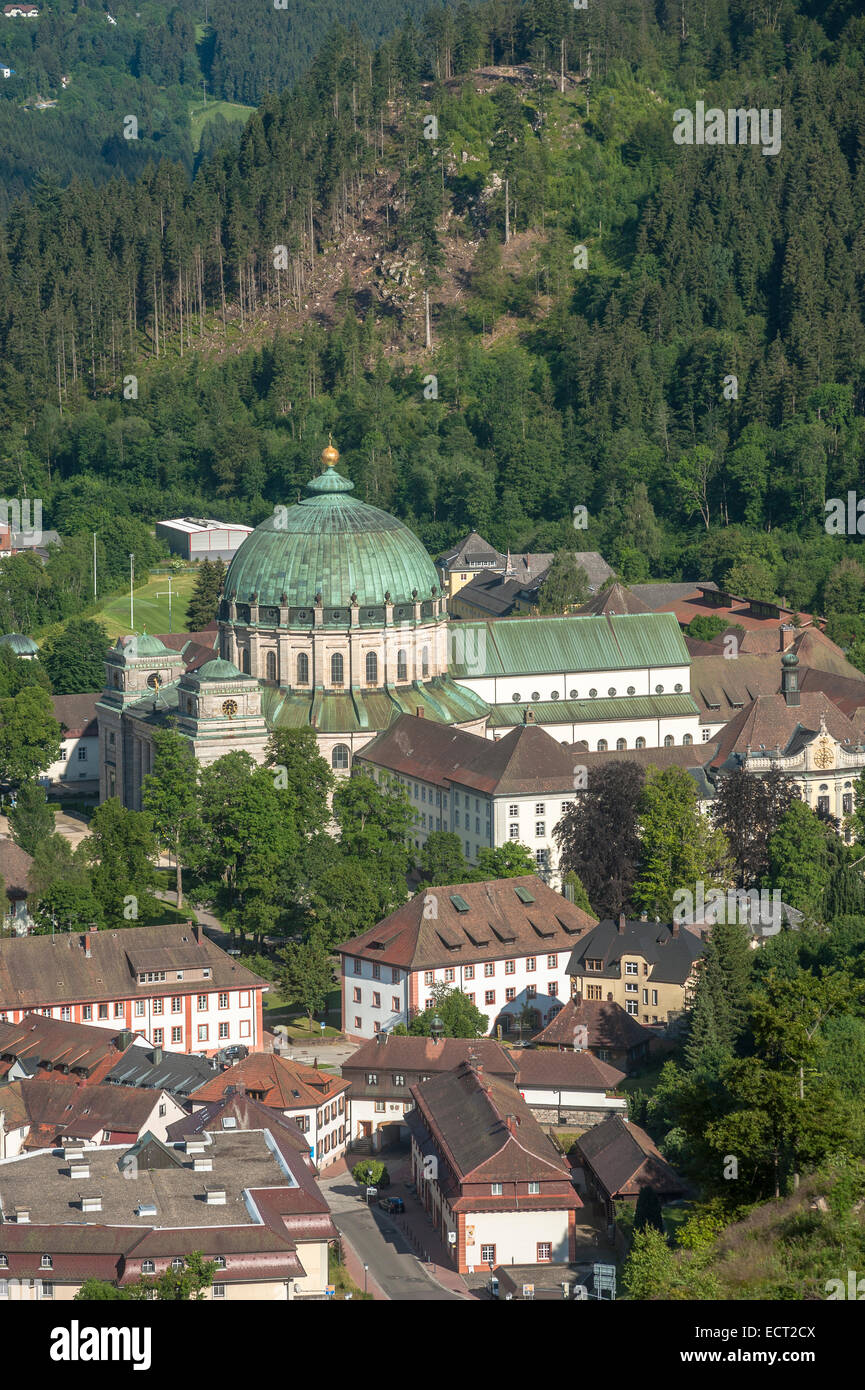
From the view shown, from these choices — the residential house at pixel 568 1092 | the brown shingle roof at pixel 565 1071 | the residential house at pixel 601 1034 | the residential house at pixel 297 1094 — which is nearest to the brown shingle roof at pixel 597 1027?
→ the residential house at pixel 601 1034

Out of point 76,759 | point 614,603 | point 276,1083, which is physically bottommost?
point 76,759

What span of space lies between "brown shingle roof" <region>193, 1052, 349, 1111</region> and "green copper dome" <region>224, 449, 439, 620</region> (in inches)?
2201

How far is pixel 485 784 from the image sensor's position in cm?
12438

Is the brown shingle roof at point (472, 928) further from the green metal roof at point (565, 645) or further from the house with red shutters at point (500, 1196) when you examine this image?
the green metal roof at point (565, 645)

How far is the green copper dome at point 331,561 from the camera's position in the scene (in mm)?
142250

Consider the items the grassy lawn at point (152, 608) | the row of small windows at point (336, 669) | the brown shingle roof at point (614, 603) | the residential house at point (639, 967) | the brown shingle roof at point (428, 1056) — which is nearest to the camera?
the brown shingle roof at point (428, 1056)

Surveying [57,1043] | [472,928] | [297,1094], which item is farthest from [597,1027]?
[57,1043]

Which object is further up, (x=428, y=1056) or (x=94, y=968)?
(x=94, y=968)

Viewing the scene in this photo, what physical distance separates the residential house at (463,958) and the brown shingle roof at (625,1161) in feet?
50.6

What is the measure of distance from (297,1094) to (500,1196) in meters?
11.3

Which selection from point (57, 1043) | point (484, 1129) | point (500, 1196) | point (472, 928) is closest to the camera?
point (500, 1196)

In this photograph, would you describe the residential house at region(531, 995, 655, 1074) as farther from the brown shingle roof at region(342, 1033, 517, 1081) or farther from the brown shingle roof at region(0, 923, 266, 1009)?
the brown shingle roof at region(0, 923, 266, 1009)

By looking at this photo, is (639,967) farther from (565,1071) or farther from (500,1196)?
(500,1196)
